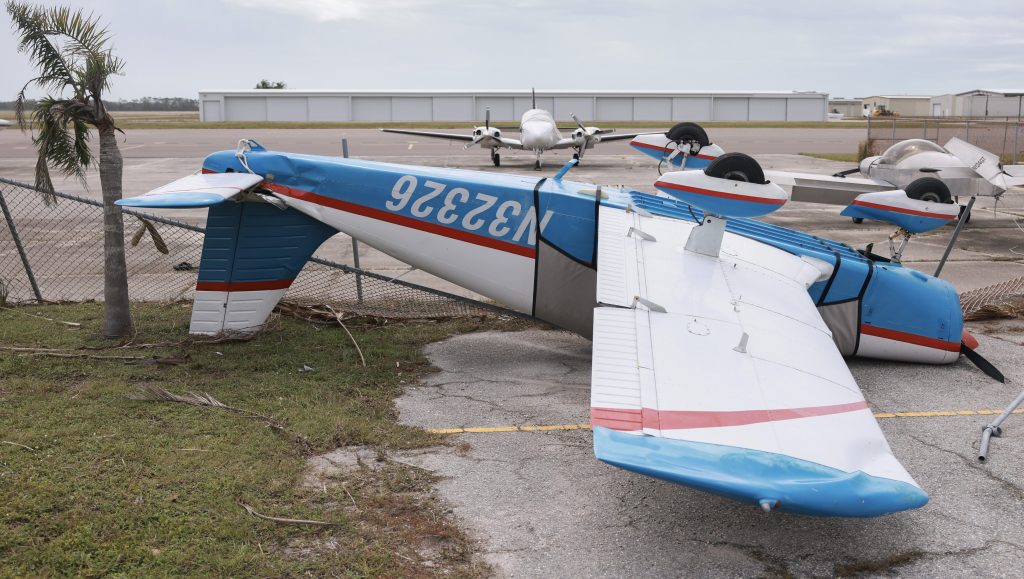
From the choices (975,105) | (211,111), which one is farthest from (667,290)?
(211,111)

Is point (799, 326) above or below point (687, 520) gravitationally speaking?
above

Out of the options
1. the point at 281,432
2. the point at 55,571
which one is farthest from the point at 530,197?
the point at 55,571

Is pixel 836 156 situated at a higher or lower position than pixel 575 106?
lower

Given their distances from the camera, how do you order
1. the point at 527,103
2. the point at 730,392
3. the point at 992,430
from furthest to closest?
the point at 527,103, the point at 992,430, the point at 730,392

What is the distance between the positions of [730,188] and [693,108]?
78.2 meters

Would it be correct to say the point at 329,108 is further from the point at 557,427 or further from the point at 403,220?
the point at 557,427

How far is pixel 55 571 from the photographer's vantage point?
148 inches

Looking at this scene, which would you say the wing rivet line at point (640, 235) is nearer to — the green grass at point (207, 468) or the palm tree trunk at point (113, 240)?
the green grass at point (207, 468)

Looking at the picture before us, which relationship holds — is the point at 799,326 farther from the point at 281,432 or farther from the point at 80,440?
the point at 80,440

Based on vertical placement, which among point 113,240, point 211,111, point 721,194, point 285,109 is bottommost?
point 113,240

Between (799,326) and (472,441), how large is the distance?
233 cm

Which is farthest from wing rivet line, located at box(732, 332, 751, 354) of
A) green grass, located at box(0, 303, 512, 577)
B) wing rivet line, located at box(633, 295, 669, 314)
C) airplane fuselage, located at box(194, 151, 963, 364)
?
airplane fuselage, located at box(194, 151, 963, 364)

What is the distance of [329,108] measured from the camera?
251 ft

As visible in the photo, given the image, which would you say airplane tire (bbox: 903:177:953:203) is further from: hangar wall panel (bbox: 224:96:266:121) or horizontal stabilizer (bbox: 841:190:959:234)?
hangar wall panel (bbox: 224:96:266:121)
